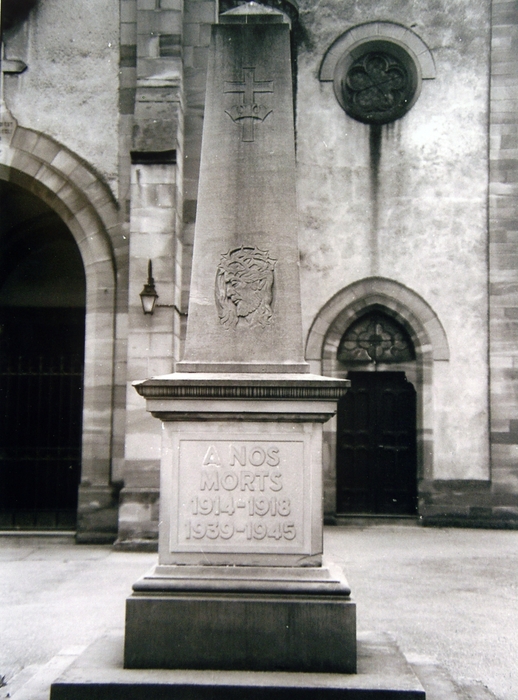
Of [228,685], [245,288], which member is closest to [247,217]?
[245,288]

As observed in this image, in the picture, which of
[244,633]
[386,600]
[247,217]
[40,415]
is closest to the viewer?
[244,633]

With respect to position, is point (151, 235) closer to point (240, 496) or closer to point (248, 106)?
point (248, 106)

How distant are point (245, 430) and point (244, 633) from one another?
1053mm

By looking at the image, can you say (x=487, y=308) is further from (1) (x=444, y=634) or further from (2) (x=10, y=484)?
(2) (x=10, y=484)

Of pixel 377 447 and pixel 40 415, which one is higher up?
pixel 40 415

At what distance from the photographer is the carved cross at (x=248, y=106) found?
4605 millimetres

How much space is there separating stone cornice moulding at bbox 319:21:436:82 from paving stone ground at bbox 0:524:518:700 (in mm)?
7219

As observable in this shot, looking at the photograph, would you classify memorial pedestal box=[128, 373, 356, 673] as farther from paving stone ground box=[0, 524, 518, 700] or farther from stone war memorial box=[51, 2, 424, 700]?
paving stone ground box=[0, 524, 518, 700]

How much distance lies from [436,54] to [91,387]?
7.41 m

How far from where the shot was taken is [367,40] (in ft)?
38.9

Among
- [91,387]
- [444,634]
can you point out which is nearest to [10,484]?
[91,387]

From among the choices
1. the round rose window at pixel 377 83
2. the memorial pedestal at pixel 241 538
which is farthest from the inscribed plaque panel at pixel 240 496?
the round rose window at pixel 377 83

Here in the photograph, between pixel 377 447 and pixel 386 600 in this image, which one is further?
pixel 377 447

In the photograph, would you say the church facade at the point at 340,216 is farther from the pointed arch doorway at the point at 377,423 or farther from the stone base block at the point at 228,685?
the stone base block at the point at 228,685
